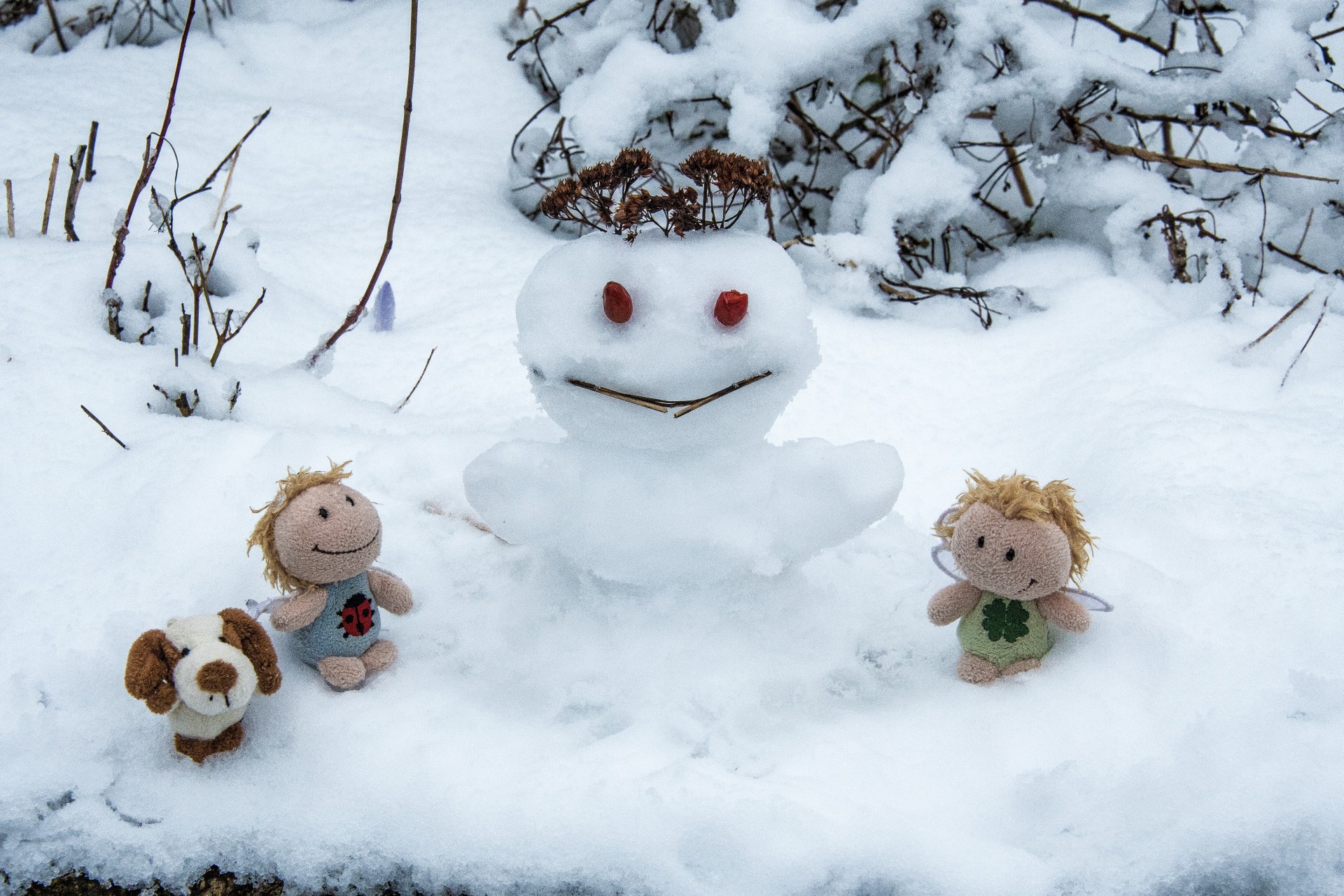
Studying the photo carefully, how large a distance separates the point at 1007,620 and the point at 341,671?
0.93 meters

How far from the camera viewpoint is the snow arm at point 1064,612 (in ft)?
4.38

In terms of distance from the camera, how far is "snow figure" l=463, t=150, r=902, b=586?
1297mm

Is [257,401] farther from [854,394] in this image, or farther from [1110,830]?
[1110,830]

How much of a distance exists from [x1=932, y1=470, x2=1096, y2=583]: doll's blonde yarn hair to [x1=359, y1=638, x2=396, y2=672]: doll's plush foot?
855mm

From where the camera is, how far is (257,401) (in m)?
1.90

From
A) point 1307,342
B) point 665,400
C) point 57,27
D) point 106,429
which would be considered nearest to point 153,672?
point 106,429

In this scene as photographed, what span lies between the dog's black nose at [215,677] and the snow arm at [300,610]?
14 centimetres

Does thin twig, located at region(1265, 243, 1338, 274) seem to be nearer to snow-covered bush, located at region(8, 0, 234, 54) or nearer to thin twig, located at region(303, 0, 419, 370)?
thin twig, located at region(303, 0, 419, 370)

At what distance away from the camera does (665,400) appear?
1.32 meters

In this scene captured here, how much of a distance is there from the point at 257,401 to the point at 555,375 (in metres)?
0.85

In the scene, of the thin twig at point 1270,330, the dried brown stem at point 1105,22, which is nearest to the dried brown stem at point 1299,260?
the thin twig at point 1270,330

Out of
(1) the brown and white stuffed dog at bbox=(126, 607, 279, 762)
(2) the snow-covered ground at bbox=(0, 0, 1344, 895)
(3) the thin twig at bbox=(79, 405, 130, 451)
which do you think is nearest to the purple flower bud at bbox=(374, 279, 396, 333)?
(2) the snow-covered ground at bbox=(0, 0, 1344, 895)

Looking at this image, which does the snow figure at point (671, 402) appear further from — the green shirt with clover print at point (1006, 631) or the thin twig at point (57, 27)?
the thin twig at point (57, 27)

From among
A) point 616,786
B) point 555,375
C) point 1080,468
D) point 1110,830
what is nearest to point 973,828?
point 1110,830
